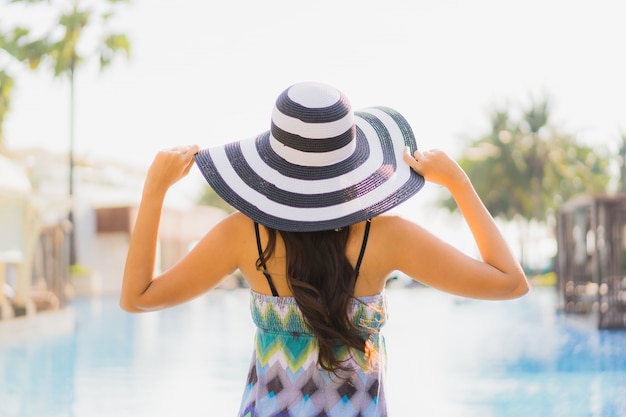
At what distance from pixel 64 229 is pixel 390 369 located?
11881mm

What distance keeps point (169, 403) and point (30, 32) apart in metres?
19.1

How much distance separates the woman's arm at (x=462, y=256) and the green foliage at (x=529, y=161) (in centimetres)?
3627

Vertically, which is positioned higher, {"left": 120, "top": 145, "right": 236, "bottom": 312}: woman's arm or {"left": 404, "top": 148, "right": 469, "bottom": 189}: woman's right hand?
{"left": 404, "top": 148, "right": 469, "bottom": 189}: woman's right hand

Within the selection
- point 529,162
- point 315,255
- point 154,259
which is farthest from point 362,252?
point 529,162

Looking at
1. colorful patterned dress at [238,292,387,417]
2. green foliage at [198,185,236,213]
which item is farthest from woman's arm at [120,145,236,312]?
green foliage at [198,185,236,213]

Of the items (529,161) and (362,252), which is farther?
(529,161)

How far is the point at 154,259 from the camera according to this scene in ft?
4.56

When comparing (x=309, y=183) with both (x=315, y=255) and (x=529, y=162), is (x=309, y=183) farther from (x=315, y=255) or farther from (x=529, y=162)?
(x=529, y=162)

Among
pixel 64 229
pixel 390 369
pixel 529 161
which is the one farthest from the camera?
pixel 529 161

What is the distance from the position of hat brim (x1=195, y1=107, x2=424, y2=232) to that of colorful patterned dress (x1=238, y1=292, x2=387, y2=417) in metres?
0.15

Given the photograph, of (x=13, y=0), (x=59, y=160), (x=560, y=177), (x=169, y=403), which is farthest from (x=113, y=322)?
(x=560, y=177)

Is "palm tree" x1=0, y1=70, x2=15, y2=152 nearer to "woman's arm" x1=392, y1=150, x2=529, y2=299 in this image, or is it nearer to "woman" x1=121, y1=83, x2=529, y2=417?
"woman" x1=121, y1=83, x2=529, y2=417

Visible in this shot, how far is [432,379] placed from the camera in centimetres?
772

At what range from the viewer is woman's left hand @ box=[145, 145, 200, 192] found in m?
1.38
